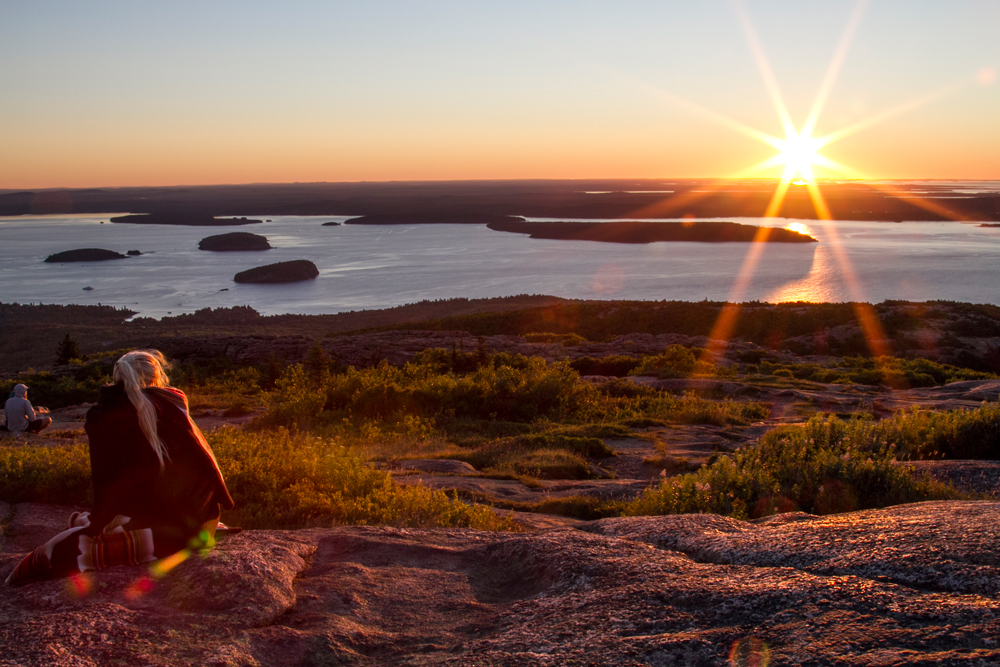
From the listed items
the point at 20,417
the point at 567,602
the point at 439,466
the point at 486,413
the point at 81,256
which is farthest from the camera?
the point at 81,256

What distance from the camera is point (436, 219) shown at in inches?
6393

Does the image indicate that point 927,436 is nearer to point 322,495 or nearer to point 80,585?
point 322,495

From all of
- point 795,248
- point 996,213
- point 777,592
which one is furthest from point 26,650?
point 996,213

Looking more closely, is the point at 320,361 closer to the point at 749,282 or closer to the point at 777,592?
the point at 777,592

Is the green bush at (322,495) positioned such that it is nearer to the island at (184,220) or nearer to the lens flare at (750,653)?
the lens flare at (750,653)

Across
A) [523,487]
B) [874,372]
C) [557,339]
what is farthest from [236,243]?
[523,487]

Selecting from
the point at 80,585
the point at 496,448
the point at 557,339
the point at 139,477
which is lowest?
the point at 557,339

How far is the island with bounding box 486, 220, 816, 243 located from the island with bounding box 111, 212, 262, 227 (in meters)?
74.0

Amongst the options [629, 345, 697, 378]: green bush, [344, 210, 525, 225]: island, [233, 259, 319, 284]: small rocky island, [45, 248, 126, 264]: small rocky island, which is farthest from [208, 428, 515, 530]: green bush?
[344, 210, 525, 225]: island

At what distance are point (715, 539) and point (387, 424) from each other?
8.11 meters

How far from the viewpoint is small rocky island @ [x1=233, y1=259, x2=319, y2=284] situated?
71.7 meters

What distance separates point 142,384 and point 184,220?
188 metres

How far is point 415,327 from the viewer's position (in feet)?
106

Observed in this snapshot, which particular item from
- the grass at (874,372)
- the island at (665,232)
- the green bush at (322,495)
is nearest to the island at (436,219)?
the island at (665,232)
